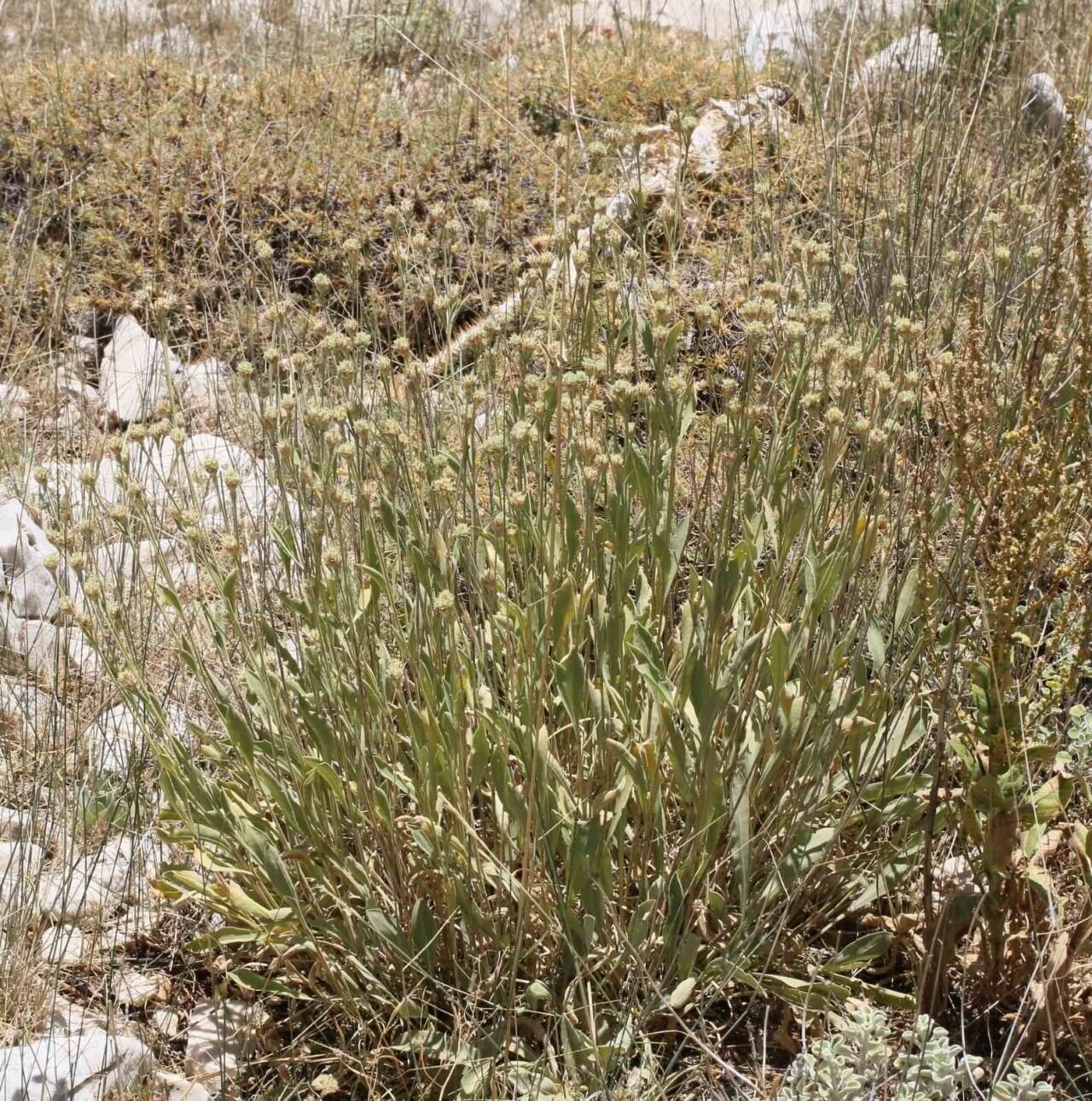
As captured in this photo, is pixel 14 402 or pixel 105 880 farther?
pixel 14 402

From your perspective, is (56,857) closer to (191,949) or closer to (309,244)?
(191,949)

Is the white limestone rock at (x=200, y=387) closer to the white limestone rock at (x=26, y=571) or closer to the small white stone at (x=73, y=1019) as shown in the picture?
the white limestone rock at (x=26, y=571)

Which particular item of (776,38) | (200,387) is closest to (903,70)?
(776,38)

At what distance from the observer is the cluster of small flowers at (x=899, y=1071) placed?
1887 mm

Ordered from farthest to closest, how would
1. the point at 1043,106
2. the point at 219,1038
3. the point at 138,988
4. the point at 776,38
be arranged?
the point at 776,38 → the point at 1043,106 → the point at 138,988 → the point at 219,1038

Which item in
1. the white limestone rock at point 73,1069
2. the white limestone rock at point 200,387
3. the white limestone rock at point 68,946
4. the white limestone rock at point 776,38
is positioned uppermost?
the white limestone rock at point 776,38

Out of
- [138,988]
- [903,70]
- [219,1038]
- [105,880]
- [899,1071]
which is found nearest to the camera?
[899,1071]

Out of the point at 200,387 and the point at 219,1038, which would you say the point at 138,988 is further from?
the point at 200,387

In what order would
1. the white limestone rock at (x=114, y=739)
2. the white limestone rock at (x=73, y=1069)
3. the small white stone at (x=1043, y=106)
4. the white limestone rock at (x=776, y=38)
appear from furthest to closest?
the white limestone rock at (x=776, y=38)
the small white stone at (x=1043, y=106)
the white limestone rock at (x=114, y=739)
the white limestone rock at (x=73, y=1069)

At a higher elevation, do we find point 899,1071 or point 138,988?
point 899,1071

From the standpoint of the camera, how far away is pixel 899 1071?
2.03m

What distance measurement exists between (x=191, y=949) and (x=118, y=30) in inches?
221

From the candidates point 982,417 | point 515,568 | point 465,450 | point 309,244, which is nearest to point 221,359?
point 309,244

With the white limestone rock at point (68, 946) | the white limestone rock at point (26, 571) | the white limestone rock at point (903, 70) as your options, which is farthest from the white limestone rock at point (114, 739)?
the white limestone rock at point (903, 70)
